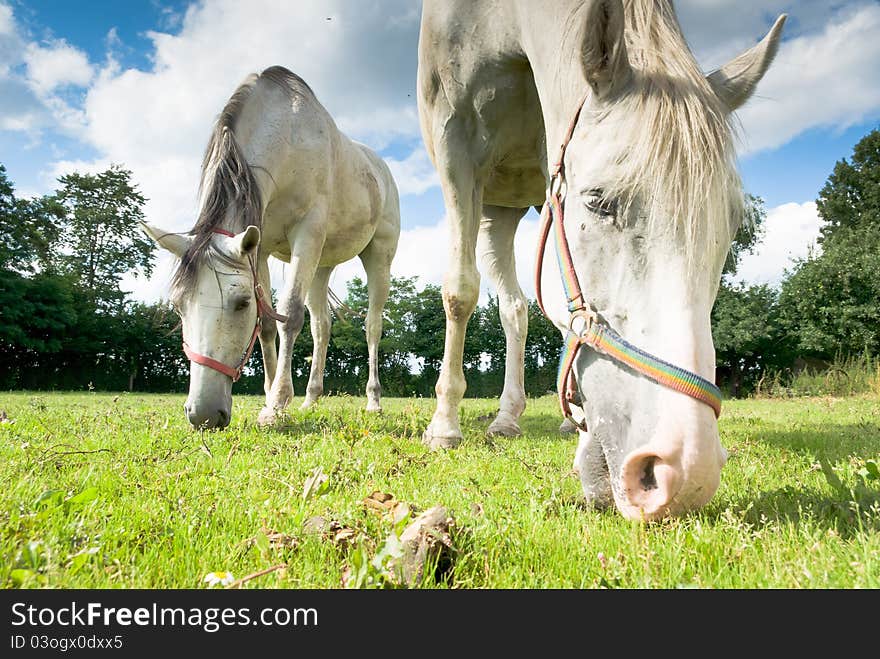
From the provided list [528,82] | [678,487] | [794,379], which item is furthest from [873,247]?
[678,487]

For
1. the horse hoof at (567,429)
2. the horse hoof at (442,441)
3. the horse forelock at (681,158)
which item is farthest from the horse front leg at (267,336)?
the horse forelock at (681,158)

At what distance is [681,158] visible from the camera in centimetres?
180

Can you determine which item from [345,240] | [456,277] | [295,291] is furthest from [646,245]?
[345,240]

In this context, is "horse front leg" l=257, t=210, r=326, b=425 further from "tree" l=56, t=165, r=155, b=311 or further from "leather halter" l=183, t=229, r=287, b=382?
"tree" l=56, t=165, r=155, b=311

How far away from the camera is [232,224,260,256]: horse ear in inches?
162

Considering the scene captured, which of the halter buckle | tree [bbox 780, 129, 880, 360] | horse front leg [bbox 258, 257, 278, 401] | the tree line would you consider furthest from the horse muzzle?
tree [bbox 780, 129, 880, 360]

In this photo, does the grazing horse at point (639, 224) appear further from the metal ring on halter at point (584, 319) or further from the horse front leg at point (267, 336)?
the horse front leg at point (267, 336)

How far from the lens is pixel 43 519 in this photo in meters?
1.58

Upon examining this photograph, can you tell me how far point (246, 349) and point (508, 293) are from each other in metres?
2.49

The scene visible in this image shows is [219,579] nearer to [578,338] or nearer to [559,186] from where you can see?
[578,338]

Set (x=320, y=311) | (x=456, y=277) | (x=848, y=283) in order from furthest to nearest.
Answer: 1. (x=848, y=283)
2. (x=320, y=311)
3. (x=456, y=277)

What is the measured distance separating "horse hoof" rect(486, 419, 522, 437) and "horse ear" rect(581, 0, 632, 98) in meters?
2.94

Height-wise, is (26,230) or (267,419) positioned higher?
(26,230)
